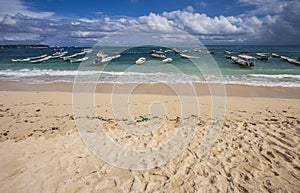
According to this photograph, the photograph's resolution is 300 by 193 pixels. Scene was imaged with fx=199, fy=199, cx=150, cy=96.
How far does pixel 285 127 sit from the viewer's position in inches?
214

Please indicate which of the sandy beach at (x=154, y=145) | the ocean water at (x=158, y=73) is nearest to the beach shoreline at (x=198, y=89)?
the ocean water at (x=158, y=73)

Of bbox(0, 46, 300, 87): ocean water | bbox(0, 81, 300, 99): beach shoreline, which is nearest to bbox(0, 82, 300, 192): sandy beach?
bbox(0, 81, 300, 99): beach shoreline

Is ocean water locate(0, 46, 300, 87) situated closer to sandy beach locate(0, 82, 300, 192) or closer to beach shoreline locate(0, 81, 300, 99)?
beach shoreline locate(0, 81, 300, 99)

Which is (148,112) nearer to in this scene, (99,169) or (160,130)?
(160,130)

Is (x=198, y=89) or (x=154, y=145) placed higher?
(x=198, y=89)

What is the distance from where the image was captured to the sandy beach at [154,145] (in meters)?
3.40

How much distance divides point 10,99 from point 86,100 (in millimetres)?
3684

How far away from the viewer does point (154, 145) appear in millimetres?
4754

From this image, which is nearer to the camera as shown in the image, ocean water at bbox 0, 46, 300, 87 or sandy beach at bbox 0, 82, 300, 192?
sandy beach at bbox 0, 82, 300, 192

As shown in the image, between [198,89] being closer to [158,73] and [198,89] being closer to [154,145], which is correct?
[158,73]

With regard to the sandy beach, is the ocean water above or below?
above

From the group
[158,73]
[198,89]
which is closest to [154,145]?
[198,89]

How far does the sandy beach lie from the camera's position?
134 inches

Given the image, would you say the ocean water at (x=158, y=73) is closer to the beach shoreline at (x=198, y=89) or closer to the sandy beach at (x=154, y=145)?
the beach shoreline at (x=198, y=89)
